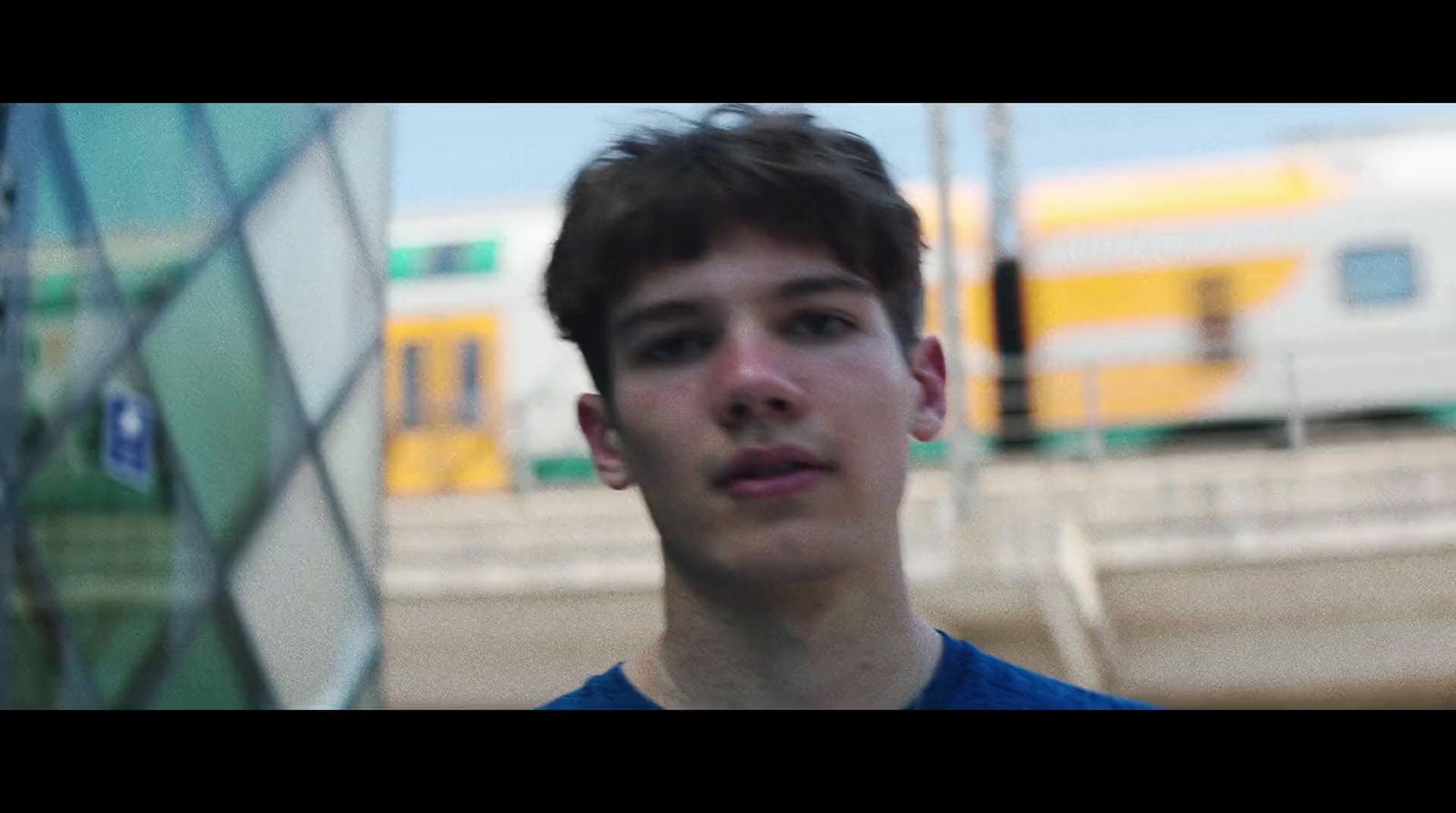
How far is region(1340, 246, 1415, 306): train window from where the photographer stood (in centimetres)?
678

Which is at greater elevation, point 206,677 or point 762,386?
point 762,386

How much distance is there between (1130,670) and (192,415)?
272 cm

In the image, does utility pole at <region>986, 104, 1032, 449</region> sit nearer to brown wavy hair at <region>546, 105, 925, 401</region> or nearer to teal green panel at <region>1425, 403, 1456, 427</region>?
teal green panel at <region>1425, 403, 1456, 427</region>

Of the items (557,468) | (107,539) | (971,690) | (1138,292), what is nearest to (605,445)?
(971,690)

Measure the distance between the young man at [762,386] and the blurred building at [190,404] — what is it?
50.4 inches

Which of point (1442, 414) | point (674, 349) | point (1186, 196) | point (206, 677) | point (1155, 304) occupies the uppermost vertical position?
point (674, 349)

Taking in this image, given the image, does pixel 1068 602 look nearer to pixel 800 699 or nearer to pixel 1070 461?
pixel 1070 461

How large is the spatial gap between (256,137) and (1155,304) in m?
4.57

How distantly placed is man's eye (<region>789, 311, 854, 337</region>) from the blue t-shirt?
1.11 feet

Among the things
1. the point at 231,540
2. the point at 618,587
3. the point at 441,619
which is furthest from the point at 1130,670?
the point at 231,540

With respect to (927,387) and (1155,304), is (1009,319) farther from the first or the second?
(927,387)

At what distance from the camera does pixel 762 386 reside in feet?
5.38

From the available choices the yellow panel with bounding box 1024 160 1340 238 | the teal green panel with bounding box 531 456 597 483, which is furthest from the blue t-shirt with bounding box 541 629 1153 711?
the yellow panel with bounding box 1024 160 1340 238
